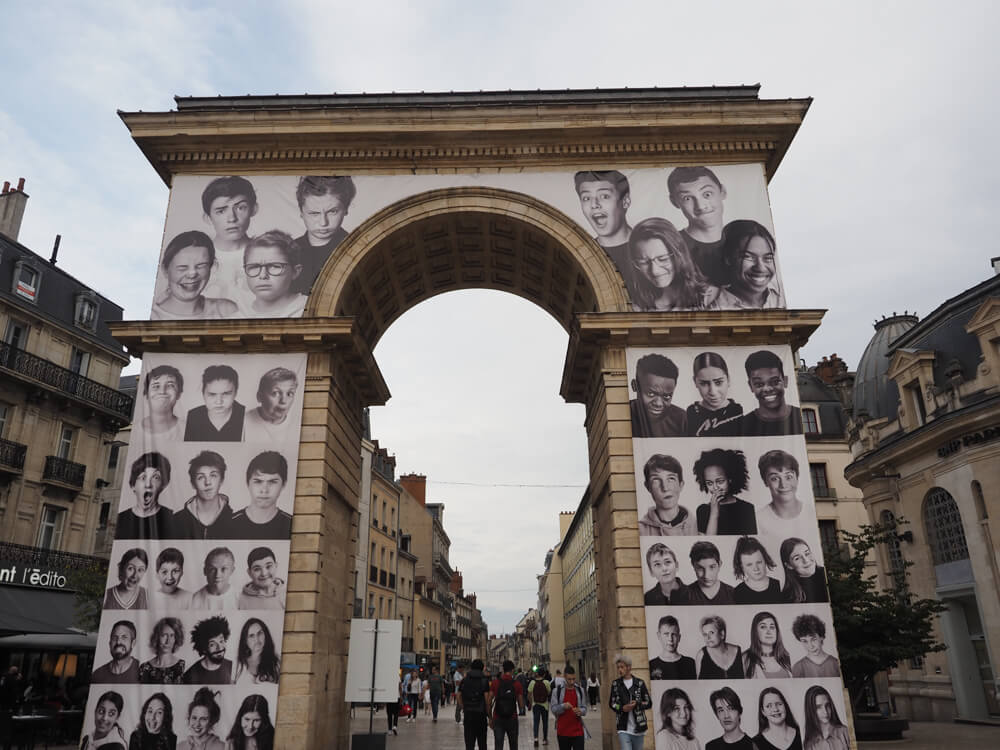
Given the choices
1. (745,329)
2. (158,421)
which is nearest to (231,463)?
(158,421)

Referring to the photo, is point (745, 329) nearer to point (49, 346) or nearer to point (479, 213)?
point (479, 213)

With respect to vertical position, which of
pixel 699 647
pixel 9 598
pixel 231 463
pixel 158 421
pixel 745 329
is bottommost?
pixel 699 647

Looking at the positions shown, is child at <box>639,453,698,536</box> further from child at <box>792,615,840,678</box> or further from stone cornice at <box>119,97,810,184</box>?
stone cornice at <box>119,97,810,184</box>

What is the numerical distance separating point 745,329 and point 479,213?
270 inches

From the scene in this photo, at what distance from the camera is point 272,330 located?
53.8ft

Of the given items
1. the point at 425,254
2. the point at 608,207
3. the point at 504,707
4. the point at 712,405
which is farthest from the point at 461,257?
the point at 504,707

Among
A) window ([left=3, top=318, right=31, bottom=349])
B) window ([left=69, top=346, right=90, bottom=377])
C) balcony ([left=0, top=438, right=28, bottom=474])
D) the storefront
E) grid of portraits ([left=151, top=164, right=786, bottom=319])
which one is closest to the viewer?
grid of portraits ([left=151, top=164, right=786, bottom=319])

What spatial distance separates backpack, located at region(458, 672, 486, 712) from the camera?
13305 mm

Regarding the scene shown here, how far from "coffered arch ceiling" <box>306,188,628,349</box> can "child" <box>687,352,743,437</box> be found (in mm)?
2275

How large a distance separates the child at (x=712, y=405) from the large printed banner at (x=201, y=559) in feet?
28.5

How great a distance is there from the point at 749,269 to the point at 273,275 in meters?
11.1

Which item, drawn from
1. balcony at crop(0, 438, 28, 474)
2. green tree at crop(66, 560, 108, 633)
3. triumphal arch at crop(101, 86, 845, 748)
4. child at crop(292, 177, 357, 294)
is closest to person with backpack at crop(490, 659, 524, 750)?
triumphal arch at crop(101, 86, 845, 748)

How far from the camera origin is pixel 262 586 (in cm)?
1491

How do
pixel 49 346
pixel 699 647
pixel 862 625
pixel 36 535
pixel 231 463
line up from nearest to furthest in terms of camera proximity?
pixel 699 647
pixel 231 463
pixel 862 625
pixel 36 535
pixel 49 346
